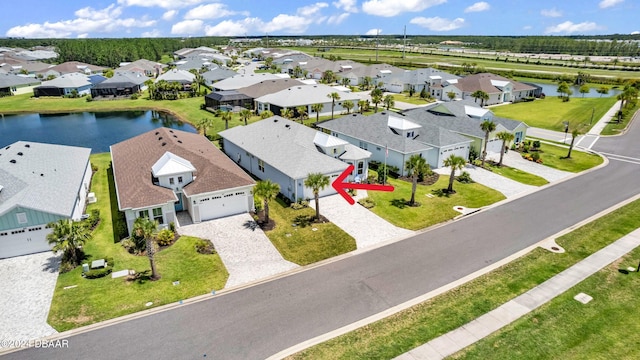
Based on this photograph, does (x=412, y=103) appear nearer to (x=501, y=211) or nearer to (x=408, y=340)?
(x=501, y=211)

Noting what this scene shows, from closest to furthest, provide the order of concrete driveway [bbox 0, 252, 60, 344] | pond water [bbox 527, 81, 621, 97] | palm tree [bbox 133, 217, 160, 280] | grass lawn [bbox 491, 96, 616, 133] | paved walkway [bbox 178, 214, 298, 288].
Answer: concrete driveway [bbox 0, 252, 60, 344] < palm tree [bbox 133, 217, 160, 280] < paved walkway [bbox 178, 214, 298, 288] < grass lawn [bbox 491, 96, 616, 133] < pond water [bbox 527, 81, 621, 97]

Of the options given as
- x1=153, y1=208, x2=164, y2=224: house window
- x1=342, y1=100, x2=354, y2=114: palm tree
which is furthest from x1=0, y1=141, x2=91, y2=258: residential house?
x1=342, y1=100, x2=354, y2=114: palm tree

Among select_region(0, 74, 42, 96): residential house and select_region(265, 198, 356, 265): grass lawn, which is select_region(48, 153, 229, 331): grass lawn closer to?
select_region(265, 198, 356, 265): grass lawn

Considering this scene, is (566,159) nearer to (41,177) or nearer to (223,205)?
(223,205)

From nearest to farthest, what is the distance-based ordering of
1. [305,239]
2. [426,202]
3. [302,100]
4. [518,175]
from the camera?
[305,239] → [426,202] → [518,175] → [302,100]

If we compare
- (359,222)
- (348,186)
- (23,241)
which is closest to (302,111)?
(348,186)

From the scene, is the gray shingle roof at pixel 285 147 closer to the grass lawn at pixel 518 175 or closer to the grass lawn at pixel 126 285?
the grass lawn at pixel 126 285
